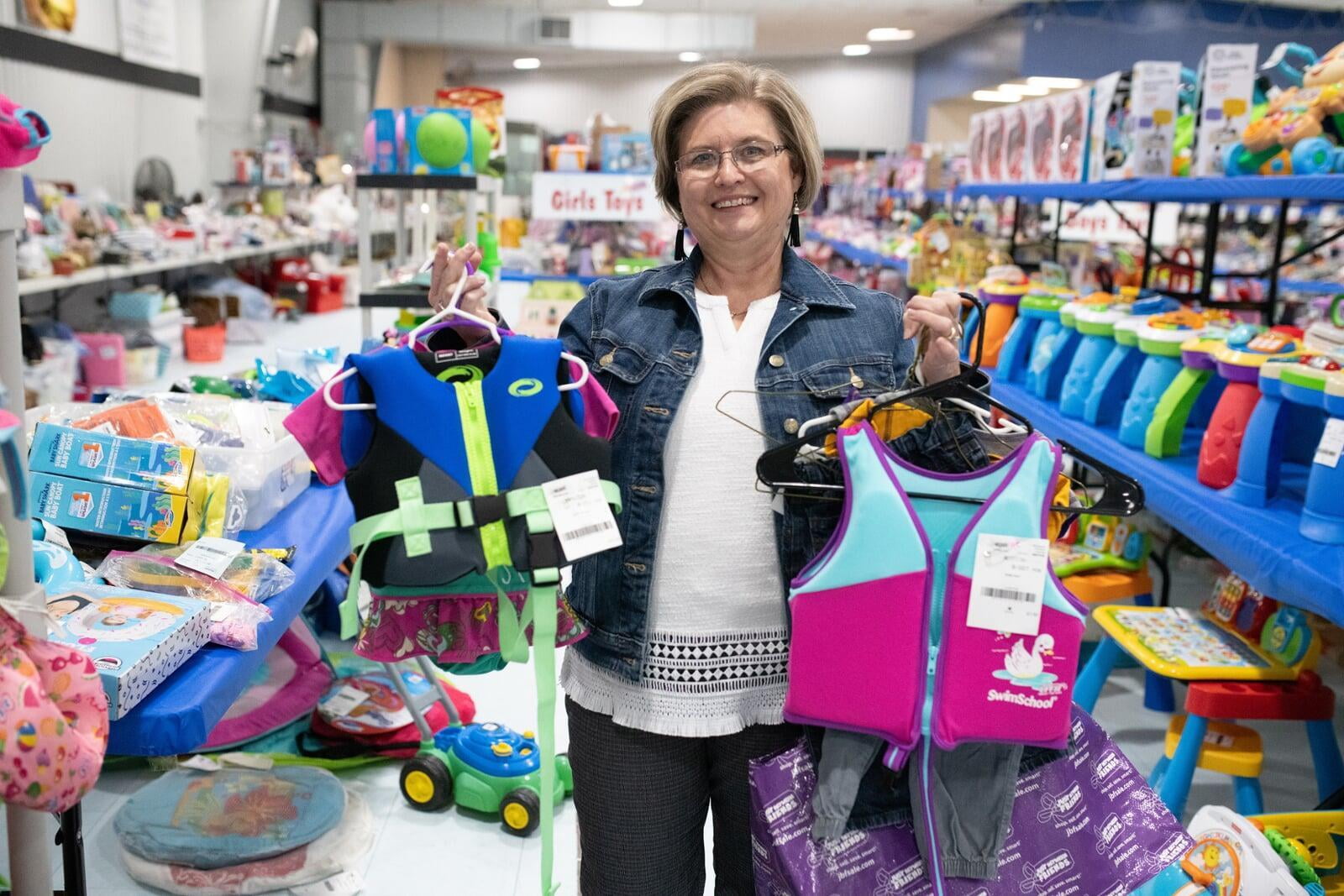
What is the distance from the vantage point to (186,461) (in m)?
2.37

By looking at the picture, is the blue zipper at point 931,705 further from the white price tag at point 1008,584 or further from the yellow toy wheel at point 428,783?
the yellow toy wheel at point 428,783

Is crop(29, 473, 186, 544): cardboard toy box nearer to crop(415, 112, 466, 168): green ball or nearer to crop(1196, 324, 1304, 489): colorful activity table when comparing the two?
crop(1196, 324, 1304, 489): colorful activity table

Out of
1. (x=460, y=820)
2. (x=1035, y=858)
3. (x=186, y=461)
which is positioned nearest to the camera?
(x=1035, y=858)

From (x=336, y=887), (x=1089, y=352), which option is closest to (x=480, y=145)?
(x=1089, y=352)

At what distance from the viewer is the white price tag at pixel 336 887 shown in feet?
8.68

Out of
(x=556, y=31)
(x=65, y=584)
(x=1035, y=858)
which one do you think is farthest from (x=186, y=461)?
(x=556, y=31)

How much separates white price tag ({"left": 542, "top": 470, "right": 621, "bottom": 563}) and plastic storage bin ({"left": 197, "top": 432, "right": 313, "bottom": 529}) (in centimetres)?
109

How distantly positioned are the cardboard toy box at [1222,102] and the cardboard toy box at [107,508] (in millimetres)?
3099

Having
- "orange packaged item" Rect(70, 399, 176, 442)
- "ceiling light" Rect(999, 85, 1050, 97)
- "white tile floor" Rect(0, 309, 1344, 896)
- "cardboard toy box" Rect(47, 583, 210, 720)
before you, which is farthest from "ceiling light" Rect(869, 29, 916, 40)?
"cardboard toy box" Rect(47, 583, 210, 720)

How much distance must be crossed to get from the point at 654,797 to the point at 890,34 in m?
17.5

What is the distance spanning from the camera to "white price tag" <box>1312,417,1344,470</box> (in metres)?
2.38

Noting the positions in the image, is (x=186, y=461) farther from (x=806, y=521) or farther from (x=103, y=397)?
(x=806, y=521)

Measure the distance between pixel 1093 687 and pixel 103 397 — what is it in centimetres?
279

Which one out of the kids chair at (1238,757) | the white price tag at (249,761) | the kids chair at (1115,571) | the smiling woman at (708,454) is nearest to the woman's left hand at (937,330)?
the smiling woman at (708,454)
